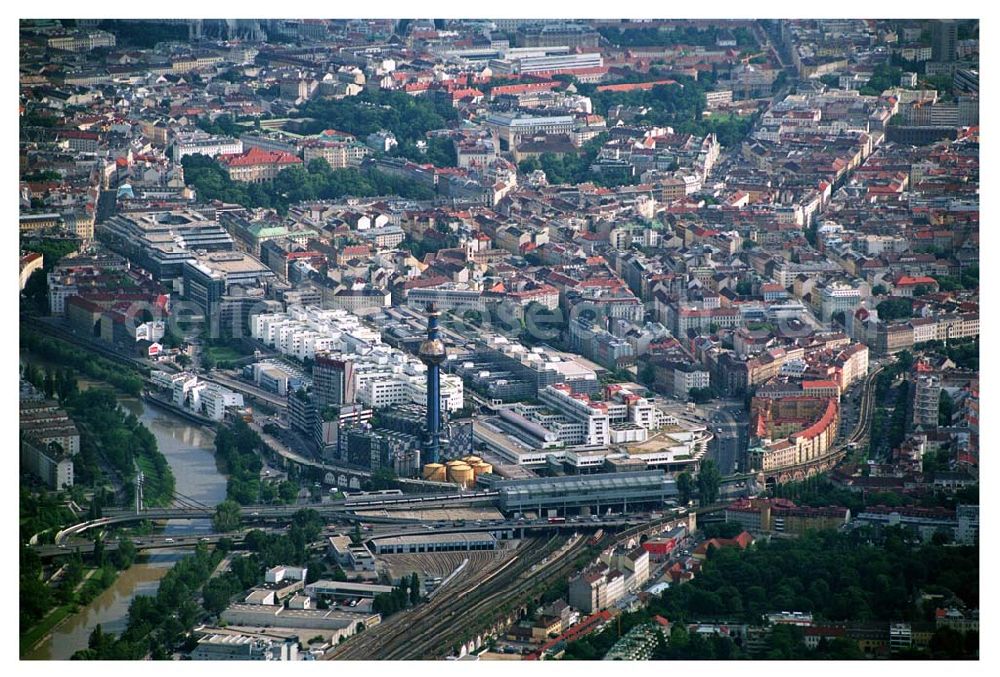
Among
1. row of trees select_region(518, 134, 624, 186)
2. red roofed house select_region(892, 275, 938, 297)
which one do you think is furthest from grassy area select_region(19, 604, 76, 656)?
row of trees select_region(518, 134, 624, 186)

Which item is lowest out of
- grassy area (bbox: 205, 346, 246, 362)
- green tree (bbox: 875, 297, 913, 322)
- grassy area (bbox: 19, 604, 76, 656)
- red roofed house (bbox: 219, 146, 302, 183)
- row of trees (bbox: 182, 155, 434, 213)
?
grassy area (bbox: 19, 604, 76, 656)

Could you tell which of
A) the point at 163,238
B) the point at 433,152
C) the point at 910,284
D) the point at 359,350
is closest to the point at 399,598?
the point at 359,350

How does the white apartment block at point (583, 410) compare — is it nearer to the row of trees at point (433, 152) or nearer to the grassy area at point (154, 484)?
the grassy area at point (154, 484)

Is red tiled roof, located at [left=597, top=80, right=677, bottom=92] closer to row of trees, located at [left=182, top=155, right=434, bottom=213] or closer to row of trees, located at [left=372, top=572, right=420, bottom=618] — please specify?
row of trees, located at [left=182, top=155, right=434, bottom=213]

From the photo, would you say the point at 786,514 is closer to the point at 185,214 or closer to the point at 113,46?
the point at 185,214

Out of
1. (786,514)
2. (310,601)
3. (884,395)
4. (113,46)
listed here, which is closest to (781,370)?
(884,395)
